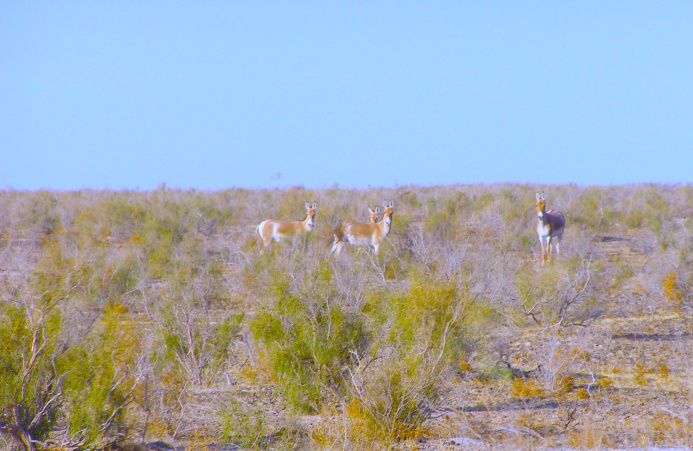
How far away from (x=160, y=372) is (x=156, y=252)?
334 inches

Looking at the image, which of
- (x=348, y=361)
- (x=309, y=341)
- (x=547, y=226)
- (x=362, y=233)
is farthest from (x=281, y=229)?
(x=309, y=341)

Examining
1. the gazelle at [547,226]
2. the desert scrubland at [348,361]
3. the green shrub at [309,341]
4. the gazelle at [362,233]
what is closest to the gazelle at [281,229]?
the gazelle at [362,233]

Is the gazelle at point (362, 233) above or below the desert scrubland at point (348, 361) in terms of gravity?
above

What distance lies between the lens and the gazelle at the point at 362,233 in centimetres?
1591

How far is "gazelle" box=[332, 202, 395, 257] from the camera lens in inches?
627

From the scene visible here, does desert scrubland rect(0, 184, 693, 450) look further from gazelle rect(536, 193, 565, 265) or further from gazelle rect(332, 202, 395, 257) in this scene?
gazelle rect(536, 193, 565, 265)

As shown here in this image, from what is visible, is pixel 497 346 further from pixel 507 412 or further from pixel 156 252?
pixel 156 252

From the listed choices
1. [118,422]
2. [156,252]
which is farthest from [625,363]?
[156,252]

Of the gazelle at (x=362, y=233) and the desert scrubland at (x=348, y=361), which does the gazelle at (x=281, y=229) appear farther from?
the desert scrubland at (x=348, y=361)

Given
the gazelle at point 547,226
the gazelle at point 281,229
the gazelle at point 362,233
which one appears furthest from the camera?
the gazelle at point 547,226

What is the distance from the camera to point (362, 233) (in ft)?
53.1

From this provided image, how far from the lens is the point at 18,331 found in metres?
5.00

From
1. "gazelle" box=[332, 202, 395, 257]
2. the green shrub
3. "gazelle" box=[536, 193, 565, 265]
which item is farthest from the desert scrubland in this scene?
"gazelle" box=[536, 193, 565, 265]

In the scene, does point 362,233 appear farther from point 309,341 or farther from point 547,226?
point 309,341
